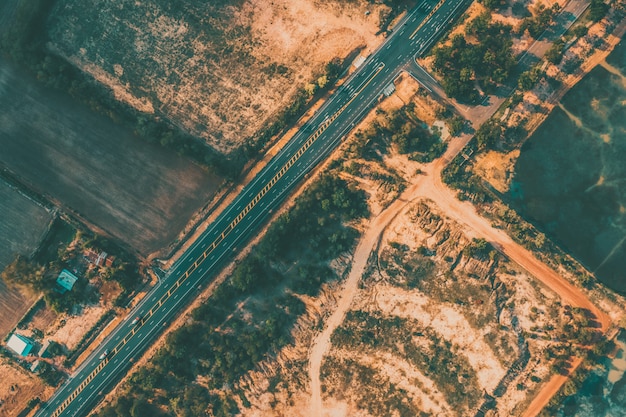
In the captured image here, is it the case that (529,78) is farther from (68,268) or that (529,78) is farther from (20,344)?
(20,344)

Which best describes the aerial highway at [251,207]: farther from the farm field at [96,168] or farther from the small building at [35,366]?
the farm field at [96,168]

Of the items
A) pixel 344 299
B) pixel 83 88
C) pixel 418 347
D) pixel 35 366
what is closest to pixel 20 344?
pixel 35 366

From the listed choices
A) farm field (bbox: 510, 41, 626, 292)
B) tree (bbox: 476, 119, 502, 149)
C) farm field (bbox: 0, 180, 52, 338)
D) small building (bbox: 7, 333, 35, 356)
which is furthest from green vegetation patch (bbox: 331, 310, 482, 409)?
farm field (bbox: 0, 180, 52, 338)

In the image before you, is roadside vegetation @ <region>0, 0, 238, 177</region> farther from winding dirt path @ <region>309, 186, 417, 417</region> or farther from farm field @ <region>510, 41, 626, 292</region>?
farm field @ <region>510, 41, 626, 292</region>

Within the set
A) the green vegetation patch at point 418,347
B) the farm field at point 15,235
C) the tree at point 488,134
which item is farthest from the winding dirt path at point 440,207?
the farm field at point 15,235

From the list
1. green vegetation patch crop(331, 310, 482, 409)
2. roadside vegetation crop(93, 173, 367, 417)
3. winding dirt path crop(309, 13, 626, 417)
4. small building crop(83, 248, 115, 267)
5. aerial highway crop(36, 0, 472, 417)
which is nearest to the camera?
green vegetation patch crop(331, 310, 482, 409)
